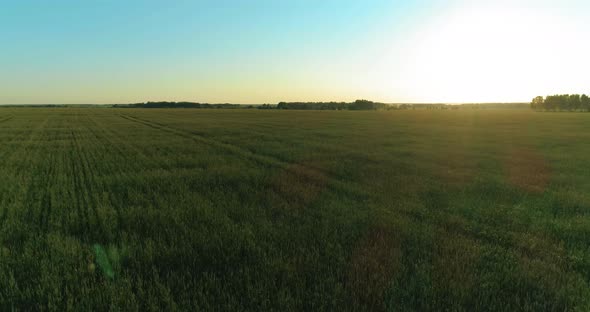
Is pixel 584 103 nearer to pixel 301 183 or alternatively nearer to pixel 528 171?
pixel 528 171

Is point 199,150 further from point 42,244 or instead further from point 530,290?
point 530,290

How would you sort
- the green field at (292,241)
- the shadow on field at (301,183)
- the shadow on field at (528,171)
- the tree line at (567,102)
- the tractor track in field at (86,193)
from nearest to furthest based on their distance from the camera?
the green field at (292,241) < the tractor track in field at (86,193) < the shadow on field at (301,183) < the shadow on field at (528,171) < the tree line at (567,102)

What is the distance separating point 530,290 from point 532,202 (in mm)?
5616

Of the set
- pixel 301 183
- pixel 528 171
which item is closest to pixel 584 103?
pixel 528 171

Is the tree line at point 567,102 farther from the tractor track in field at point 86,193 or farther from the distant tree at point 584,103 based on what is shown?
the tractor track in field at point 86,193

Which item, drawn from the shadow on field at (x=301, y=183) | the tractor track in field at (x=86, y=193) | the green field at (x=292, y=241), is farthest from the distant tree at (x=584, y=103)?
the tractor track in field at (x=86, y=193)

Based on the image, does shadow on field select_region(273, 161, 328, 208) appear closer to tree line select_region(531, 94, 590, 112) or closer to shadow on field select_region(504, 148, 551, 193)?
shadow on field select_region(504, 148, 551, 193)

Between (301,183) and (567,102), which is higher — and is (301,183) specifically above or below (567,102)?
below

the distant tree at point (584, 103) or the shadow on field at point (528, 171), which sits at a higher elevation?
the distant tree at point (584, 103)

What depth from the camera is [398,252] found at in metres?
5.45

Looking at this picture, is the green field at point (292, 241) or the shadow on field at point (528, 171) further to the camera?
the shadow on field at point (528, 171)

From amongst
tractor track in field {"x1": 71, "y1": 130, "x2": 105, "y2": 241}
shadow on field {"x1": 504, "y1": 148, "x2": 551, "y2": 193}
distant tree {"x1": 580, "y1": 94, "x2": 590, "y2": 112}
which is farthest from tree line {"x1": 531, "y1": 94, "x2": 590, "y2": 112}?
tractor track in field {"x1": 71, "y1": 130, "x2": 105, "y2": 241}

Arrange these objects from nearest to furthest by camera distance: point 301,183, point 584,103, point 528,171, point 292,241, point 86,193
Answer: point 292,241, point 86,193, point 301,183, point 528,171, point 584,103

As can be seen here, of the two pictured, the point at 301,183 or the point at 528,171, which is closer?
the point at 301,183
